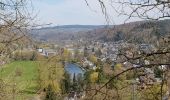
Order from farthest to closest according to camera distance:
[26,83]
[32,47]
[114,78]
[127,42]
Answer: [26,83]
[32,47]
[127,42]
[114,78]

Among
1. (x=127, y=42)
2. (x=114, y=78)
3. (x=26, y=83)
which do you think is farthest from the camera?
(x=26, y=83)

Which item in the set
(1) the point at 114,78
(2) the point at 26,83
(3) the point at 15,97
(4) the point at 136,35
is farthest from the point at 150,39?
(2) the point at 26,83

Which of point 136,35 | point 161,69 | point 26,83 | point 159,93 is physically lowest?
point 26,83

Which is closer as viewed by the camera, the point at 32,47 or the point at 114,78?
the point at 114,78

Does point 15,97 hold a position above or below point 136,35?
below

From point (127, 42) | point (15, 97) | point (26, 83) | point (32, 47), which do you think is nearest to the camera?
point (127, 42)

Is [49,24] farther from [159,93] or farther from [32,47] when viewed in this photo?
[159,93]

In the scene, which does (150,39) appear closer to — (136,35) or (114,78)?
(136,35)

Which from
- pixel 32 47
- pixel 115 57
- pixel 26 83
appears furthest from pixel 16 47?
pixel 26 83

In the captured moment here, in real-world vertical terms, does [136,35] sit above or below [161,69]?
above

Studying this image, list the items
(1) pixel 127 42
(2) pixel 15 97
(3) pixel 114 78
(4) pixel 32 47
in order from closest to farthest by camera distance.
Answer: (3) pixel 114 78 < (1) pixel 127 42 < (4) pixel 32 47 < (2) pixel 15 97
